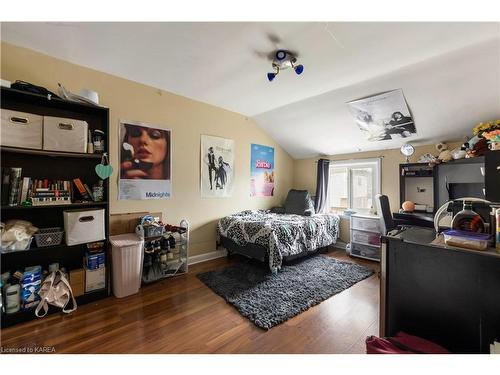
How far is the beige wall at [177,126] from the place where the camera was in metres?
2.04

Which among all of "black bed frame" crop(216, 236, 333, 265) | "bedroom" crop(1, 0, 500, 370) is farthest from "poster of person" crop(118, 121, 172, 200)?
"black bed frame" crop(216, 236, 333, 265)

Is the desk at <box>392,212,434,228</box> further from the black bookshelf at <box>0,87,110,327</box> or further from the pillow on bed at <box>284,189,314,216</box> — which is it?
the black bookshelf at <box>0,87,110,327</box>

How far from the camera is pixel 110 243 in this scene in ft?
7.15

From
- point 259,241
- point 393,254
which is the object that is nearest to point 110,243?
point 259,241

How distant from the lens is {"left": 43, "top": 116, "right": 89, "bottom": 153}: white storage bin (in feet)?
6.07

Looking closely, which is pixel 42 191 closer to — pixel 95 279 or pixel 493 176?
pixel 95 279

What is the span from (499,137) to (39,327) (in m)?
3.68

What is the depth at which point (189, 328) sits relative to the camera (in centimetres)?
169

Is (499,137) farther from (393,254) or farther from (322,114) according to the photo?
(322,114)

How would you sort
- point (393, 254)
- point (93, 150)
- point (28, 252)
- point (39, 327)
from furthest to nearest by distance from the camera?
point (93, 150) < point (28, 252) < point (39, 327) < point (393, 254)

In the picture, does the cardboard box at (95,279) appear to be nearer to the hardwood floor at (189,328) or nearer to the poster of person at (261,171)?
the hardwood floor at (189,328)

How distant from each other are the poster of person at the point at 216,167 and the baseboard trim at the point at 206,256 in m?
0.88

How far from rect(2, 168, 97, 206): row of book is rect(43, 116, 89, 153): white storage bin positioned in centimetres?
31
